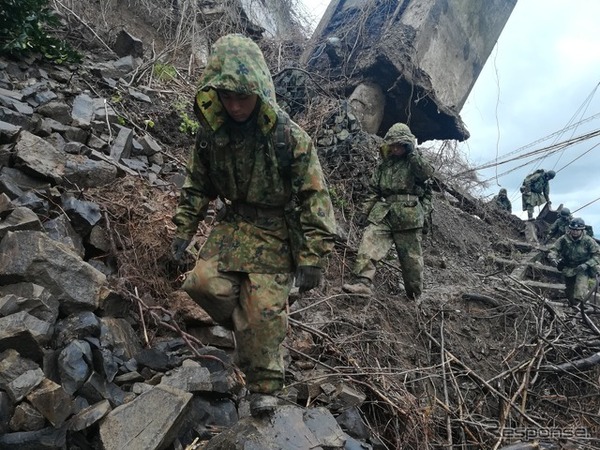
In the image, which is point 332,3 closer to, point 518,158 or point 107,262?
point 518,158

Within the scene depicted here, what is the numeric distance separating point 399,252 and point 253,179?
3.43m

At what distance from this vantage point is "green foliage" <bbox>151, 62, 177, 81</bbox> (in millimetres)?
7634

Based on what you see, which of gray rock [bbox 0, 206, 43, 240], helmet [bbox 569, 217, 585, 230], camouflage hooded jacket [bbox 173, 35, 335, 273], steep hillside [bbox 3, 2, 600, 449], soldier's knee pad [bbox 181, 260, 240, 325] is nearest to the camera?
camouflage hooded jacket [bbox 173, 35, 335, 273]

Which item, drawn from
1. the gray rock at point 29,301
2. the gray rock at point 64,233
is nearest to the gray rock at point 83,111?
the gray rock at point 64,233

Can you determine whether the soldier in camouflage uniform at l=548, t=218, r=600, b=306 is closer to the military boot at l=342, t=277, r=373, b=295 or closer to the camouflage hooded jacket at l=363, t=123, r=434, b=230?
the camouflage hooded jacket at l=363, t=123, r=434, b=230

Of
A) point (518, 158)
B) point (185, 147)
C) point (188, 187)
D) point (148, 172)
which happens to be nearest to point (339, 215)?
point (185, 147)

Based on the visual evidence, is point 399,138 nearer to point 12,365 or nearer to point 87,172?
point 87,172

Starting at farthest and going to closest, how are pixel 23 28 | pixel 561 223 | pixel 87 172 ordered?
pixel 561 223, pixel 23 28, pixel 87 172

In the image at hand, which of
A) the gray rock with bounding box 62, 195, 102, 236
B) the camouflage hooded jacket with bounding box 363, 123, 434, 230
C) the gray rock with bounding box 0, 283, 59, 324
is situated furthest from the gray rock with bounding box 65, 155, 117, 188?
the camouflage hooded jacket with bounding box 363, 123, 434, 230

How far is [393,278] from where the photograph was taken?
20.9 feet

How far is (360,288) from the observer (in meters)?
5.26

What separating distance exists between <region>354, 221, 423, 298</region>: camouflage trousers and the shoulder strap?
3181 millimetres

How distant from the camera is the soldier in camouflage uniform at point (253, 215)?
2418mm

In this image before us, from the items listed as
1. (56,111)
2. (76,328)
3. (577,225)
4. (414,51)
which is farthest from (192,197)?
(414,51)
